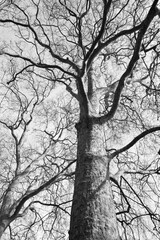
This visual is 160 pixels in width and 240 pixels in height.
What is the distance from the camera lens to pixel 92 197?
162cm

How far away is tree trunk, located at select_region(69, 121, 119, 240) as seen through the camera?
54.1 inches

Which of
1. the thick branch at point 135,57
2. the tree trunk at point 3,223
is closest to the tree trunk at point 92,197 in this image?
the thick branch at point 135,57

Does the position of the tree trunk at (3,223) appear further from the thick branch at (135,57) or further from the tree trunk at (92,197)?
the thick branch at (135,57)

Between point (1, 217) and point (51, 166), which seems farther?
point (51, 166)

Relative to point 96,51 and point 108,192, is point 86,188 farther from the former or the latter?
point 96,51

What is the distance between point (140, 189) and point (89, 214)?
266cm

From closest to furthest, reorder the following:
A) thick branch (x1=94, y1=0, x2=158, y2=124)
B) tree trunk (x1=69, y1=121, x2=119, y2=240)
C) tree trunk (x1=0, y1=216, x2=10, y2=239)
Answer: tree trunk (x1=69, y1=121, x2=119, y2=240)
thick branch (x1=94, y1=0, x2=158, y2=124)
tree trunk (x1=0, y1=216, x2=10, y2=239)

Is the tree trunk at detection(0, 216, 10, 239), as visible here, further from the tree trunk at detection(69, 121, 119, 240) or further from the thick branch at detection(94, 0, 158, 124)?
the thick branch at detection(94, 0, 158, 124)

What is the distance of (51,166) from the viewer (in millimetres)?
5457

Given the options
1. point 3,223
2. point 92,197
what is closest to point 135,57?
point 92,197

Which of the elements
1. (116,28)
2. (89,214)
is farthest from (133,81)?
(89,214)

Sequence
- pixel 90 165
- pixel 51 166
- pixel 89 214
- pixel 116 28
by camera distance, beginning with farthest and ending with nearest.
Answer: pixel 51 166 → pixel 116 28 → pixel 90 165 → pixel 89 214

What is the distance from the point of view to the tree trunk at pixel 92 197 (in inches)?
54.1

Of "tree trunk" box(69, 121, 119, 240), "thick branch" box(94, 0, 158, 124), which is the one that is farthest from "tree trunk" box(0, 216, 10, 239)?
"thick branch" box(94, 0, 158, 124)
